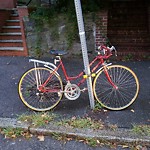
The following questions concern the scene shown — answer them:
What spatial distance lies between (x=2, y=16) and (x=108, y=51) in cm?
502

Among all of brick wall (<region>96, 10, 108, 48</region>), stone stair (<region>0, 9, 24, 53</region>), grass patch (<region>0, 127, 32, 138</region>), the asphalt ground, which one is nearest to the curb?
grass patch (<region>0, 127, 32, 138</region>)

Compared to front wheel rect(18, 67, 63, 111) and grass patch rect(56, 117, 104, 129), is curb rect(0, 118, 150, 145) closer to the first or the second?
grass patch rect(56, 117, 104, 129)

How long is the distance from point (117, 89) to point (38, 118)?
1.37 metres

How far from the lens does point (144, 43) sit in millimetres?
6629

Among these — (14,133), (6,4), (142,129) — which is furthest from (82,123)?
(6,4)

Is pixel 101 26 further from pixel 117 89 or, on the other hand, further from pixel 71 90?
pixel 71 90

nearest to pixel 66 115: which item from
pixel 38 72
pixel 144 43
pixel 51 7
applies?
pixel 38 72

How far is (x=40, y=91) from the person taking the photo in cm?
364

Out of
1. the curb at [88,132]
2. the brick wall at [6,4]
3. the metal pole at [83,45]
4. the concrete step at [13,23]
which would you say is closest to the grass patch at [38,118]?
the curb at [88,132]

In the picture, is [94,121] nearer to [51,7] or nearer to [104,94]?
[104,94]

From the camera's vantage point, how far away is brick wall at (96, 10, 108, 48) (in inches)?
229

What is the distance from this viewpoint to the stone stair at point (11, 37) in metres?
6.61

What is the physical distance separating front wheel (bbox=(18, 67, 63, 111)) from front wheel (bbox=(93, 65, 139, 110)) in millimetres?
631

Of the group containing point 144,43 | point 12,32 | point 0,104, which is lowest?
point 0,104
